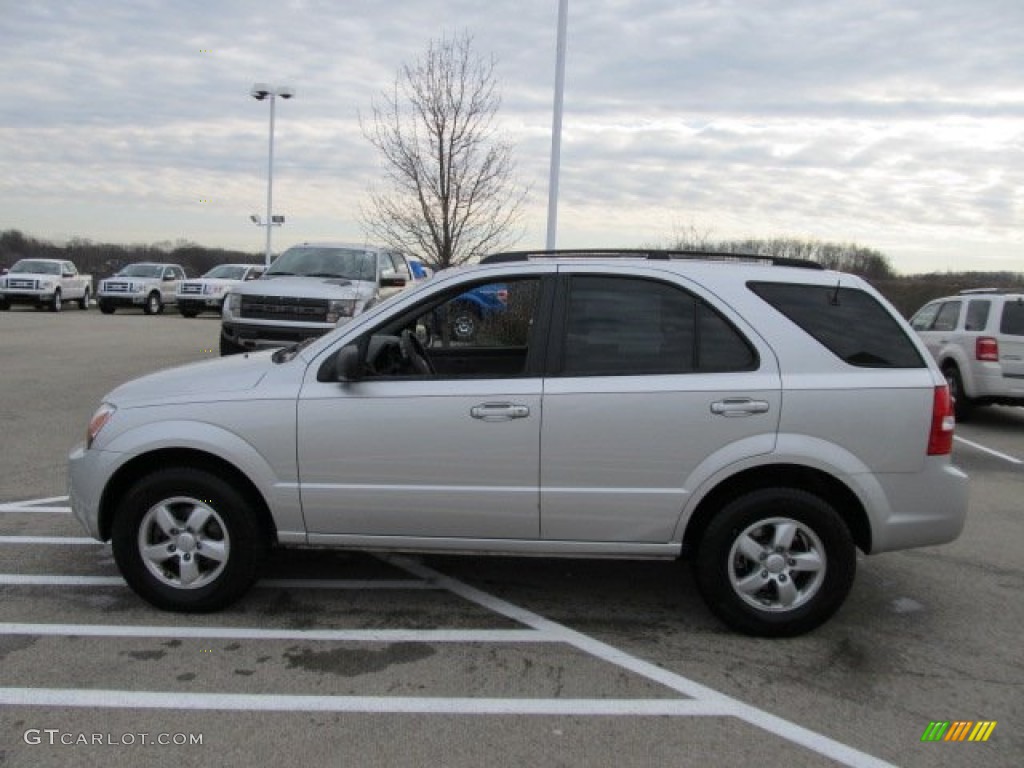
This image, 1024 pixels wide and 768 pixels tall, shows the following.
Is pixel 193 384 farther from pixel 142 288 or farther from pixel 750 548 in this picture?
pixel 142 288

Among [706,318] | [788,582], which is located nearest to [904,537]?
[788,582]

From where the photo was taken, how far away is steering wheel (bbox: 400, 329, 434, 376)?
4.66 meters

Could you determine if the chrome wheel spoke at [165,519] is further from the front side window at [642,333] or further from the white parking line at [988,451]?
the white parking line at [988,451]

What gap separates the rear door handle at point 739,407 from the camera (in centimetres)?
387

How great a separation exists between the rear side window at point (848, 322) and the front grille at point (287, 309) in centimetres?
778

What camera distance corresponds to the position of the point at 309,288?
11109mm

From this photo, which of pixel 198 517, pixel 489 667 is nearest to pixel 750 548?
pixel 489 667

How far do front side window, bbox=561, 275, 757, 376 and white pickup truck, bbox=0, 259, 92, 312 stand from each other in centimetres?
2880

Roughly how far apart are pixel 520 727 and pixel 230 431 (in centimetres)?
193

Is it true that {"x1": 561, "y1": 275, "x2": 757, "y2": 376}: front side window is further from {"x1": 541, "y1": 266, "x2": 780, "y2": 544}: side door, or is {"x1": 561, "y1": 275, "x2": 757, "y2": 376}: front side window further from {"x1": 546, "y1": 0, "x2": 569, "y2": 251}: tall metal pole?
{"x1": 546, "y1": 0, "x2": 569, "y2": 251}: tall metal pole

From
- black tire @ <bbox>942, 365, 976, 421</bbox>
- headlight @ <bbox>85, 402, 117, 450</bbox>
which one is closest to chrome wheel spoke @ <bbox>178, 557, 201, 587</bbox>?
headlight @ <bbox>85, 402, 117, 450</bbox>

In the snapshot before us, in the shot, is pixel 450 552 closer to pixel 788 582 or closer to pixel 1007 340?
pixel 788 582

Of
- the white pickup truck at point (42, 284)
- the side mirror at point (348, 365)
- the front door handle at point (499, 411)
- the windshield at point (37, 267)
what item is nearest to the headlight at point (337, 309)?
the side mirror at point (348, 365)

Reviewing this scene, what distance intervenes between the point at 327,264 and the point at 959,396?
8965mm
